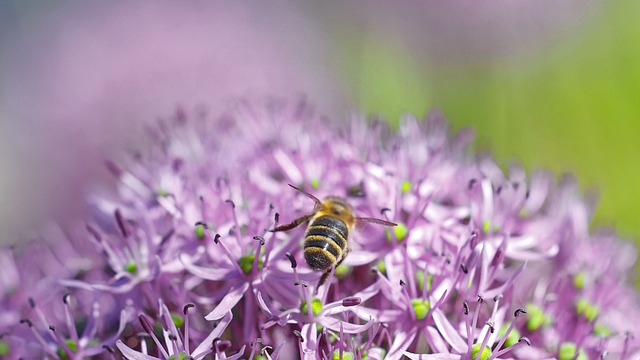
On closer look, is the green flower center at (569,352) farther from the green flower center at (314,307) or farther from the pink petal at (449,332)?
the green flower center at (314,307)

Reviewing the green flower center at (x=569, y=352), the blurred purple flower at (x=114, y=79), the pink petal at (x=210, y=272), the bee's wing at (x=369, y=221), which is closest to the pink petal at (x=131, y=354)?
the pink petal at (x=210, y=272)

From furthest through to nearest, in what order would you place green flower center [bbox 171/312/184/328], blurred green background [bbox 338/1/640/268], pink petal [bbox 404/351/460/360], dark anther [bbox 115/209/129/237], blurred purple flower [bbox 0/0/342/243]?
blurred purple flower [bbox 0/0/342/243] → blurred green background [bbox 338/1/640/268] → dark anther [bbox 115/209/129/237] → green flower center [bbox 171/312/184/328] → pink petal [bbox 404/351/460/360]

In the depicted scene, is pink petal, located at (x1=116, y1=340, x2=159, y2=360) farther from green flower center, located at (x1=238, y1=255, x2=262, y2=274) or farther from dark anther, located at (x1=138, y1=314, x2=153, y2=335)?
green flower center, located at (x1=238, y1=255, x2=262, y2=274)

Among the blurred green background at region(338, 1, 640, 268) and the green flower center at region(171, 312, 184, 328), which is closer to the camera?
the green flower center at region(171, 312, 184, 328)

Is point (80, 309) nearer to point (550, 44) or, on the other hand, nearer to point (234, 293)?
point (234, 293)

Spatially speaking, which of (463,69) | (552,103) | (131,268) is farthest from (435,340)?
(463,69)

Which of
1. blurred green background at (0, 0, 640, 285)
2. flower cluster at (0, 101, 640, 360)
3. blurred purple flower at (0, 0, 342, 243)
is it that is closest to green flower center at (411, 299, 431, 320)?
flower cluster at (0, 101, 640, 360)

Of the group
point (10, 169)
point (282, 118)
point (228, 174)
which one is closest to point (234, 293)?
point (228, 174)

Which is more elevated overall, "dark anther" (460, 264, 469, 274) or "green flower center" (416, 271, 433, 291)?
"dark anther" (460, 264, 469, 274)
